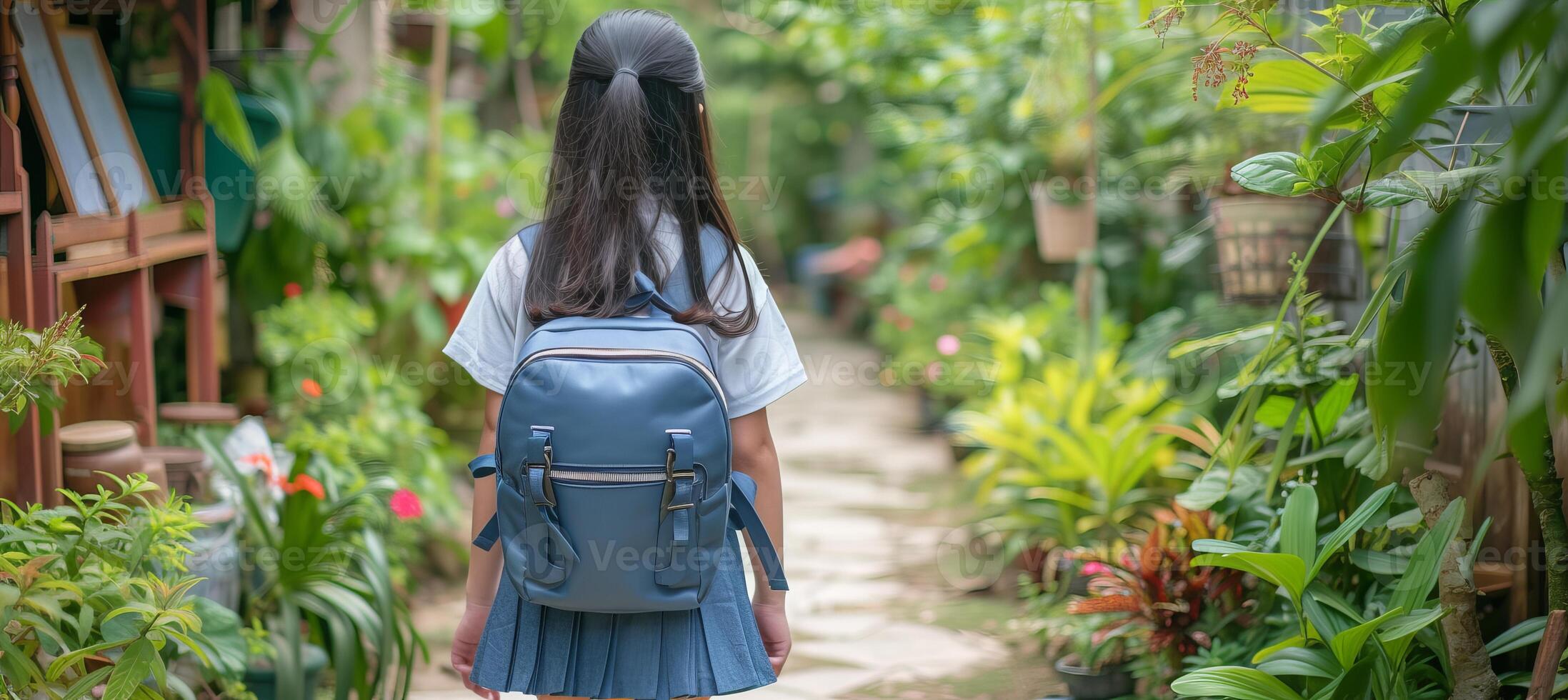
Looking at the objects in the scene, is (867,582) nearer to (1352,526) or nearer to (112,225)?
(1352,526)

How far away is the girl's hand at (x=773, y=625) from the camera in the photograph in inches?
62.0

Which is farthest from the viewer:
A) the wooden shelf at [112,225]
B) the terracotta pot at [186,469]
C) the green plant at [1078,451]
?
the green plant at [1078,451]

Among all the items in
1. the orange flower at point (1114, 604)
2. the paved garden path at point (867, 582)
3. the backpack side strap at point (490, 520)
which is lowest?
the paved garden path at point (867, 582)

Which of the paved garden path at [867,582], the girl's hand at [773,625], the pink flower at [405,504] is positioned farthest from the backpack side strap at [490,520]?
the paved garden path at [867,582]

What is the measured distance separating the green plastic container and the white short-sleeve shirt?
1.57 meters

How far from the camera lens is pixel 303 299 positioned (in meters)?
3.39

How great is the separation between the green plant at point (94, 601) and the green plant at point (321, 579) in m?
0.40

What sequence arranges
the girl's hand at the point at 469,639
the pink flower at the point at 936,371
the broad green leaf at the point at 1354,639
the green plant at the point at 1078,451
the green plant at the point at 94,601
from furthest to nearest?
the pink flower at the point at 936,371 < the green plant at the point at 1078,451 < the broad green leaf at the point at 1354,639 < the green plant at the point at 94,601 < the girl's hand at the point at 469,639

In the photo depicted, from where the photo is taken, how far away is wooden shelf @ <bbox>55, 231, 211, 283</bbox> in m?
2.17

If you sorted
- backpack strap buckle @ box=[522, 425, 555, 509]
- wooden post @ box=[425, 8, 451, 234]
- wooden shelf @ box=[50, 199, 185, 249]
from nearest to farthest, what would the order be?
backpack strap buckle @ box=[522, 425, 555, 509], wooden shelf @ box=[50, 199, 185, 249], wooden post @ box=[425, 8, 451, 234]

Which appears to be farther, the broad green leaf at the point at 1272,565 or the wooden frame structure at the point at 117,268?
the wooden frame structure at the point at 117,268

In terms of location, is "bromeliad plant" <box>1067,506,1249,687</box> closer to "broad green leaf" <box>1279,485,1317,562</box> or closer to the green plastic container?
"broad green leaf" <box>1279,485,1317,562</box>

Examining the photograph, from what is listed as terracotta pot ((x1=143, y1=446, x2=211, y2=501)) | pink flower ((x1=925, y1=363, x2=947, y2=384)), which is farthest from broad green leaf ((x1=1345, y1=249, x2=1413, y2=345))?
pink flower ((x1=925, y1=363, x2=947, y2=384))

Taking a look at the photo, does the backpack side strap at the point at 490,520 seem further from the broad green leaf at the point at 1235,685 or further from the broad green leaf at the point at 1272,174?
the broad green leaf at the point at 1272,174
